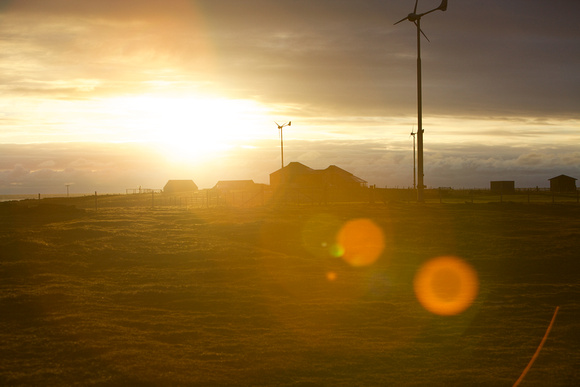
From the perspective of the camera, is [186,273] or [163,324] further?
[186,273]

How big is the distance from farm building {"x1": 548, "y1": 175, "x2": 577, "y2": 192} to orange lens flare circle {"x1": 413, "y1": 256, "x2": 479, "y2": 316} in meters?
84.2

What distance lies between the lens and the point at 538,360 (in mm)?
9477

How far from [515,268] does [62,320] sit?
1629 cm

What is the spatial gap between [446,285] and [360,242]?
1104 centimetres

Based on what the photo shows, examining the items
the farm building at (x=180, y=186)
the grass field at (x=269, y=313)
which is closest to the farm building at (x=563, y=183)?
the grass field at (x=269, y=313)

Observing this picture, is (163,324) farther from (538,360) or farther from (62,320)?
(538,360)

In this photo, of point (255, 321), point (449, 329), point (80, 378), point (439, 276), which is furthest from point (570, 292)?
point (80, 378)

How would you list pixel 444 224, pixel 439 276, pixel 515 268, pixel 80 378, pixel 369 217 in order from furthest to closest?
1. pixel 369 217
2. pixel 444 224
3. pixel 515 268
4. pixel 439 276
5. pixel 80 378

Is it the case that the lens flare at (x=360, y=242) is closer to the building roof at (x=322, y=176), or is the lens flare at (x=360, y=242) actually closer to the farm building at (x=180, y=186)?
the building roof at (x=322, y=176)

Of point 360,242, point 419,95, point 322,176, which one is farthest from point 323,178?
point 360,242

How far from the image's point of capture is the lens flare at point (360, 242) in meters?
23.7

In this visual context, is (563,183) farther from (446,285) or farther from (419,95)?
(446,285)

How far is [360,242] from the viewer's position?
2830 centimetres

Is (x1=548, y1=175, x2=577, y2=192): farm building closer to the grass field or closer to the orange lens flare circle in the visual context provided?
the grass field
